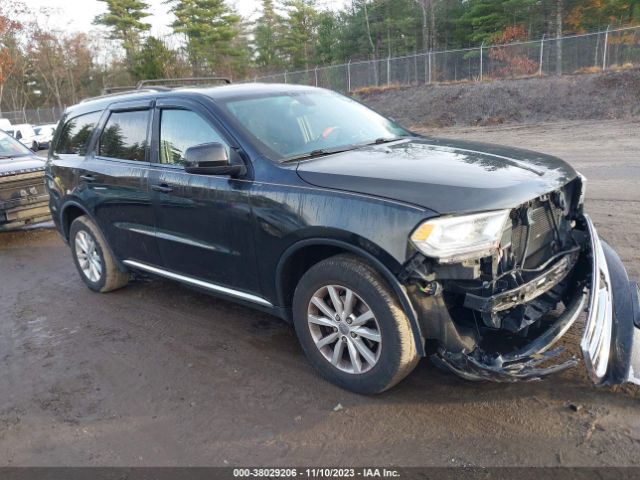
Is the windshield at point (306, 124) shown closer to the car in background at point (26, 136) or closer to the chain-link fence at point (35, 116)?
the car in background at point (26, 136)

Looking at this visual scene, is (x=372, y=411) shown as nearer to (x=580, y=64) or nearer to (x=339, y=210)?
(x=339, y=210)

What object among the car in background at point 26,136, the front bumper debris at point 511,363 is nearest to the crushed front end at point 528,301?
the front bumper debris at point 511,363

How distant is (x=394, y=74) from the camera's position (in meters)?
29.8

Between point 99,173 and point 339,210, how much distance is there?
289cm

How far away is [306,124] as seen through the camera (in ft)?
13.8

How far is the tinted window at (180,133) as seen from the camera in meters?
4.06

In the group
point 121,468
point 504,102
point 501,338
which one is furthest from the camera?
point 504,102

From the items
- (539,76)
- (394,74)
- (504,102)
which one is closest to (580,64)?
(539,76)

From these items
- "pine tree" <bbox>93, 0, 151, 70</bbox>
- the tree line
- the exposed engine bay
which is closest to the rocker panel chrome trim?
the exposed engine bay

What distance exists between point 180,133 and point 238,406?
2.14 m

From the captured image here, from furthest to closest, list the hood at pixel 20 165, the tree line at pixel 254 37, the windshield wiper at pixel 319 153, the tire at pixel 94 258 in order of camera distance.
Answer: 1. the tree line at pixel 254 37
2. the hood at pixel 20 165
3. the tire at pixel 94 258
4. the windshield wiper at pixel 319 153

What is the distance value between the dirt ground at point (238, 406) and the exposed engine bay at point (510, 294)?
357 millimetres

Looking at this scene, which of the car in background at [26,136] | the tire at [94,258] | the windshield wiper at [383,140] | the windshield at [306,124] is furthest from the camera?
the car in background at [26,136]

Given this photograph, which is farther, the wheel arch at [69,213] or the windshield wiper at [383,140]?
the wheel arch at [69,213]
